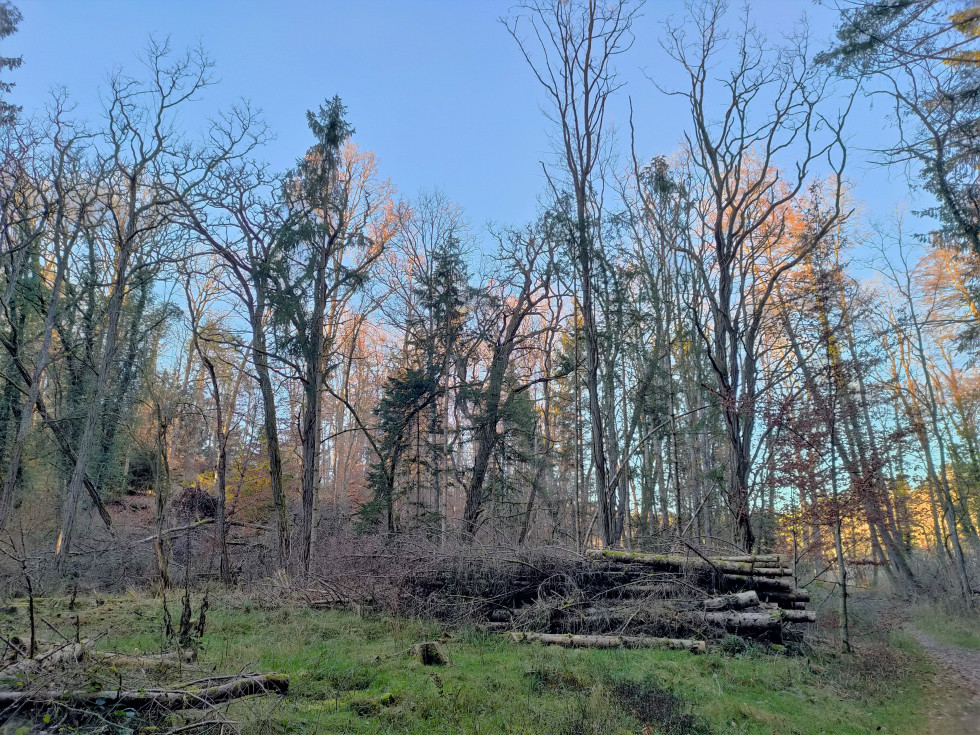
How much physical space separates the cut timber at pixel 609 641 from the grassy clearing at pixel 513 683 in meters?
0.40

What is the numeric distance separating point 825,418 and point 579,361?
1029cm

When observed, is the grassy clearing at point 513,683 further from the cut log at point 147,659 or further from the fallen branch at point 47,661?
the fallen branch at point 47,661

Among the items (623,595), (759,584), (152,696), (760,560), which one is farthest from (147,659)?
(760,560)

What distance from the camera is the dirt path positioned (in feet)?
21.9

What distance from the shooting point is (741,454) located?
14664 millimetres

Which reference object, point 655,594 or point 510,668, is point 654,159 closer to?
point 655,594

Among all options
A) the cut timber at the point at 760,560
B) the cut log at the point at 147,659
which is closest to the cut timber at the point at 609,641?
the cut timber at the point at 760,560

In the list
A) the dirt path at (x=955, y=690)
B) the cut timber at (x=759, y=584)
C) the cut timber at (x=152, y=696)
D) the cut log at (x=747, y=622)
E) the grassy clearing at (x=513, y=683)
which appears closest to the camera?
the cut timber at (x=152, y=696)

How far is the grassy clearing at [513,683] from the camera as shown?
17.6 ft

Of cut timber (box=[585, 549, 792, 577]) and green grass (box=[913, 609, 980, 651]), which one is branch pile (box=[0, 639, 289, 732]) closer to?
cut timber (box=[585, 549, 792, 577])

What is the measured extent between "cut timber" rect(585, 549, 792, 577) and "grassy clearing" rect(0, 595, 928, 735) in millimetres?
1796

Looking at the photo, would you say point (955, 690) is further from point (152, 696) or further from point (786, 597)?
point (152, 696)

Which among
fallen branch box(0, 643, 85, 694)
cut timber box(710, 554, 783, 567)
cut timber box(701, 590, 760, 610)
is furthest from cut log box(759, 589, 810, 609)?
fallen branch box(0, 643, 85, 694)

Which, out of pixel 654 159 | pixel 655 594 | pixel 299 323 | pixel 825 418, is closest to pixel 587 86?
pixel 654 159
